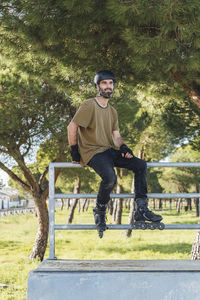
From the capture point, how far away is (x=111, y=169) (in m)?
3.38

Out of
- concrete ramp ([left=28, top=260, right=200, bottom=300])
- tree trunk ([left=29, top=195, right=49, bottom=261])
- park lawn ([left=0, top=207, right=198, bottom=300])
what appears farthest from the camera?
tree trunk ([left=29, top=195, right=49, bottom=261])

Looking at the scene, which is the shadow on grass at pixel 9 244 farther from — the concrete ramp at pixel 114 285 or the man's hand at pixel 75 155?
the concrete ramp at pixel 114 285

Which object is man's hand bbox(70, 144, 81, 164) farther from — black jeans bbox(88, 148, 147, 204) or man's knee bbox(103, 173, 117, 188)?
man's knee bbox(103, 173, 117, 188)

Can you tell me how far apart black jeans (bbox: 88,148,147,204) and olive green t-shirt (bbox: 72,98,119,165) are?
3.1 inches

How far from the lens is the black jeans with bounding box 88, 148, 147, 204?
132 inches

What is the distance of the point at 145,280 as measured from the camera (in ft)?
9.04

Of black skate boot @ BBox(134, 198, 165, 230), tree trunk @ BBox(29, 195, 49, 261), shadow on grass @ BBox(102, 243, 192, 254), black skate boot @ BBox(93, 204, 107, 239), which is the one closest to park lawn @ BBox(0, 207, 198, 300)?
shadow on grass @ BBox(102, 243, 192, 254)

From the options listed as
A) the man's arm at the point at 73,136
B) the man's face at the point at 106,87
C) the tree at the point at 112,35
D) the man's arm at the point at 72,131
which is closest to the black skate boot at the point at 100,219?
the man's arm at the point at 73,136

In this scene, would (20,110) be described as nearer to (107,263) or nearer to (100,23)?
(100,23)

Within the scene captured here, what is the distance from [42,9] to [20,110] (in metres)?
7.13

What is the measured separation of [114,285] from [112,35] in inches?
150

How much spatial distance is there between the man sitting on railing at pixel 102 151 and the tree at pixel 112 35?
0.84 metres

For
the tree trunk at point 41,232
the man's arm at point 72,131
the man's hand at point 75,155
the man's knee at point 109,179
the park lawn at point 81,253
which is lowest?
the park lawn at point 81,253

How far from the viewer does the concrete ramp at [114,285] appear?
2.73 meters
